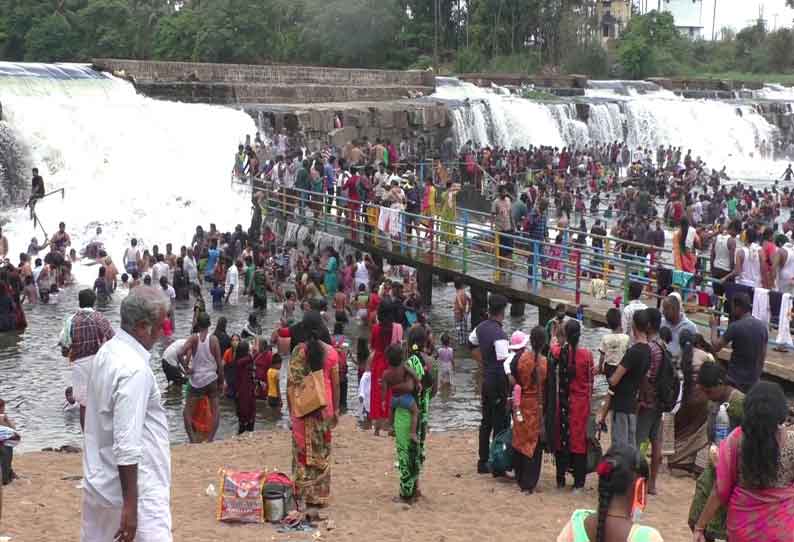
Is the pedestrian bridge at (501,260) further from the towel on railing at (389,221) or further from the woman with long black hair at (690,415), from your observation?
the woman with long black hair at (690,415)

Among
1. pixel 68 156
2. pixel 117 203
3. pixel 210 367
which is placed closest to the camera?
pixel 210 367

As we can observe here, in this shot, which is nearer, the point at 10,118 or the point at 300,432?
the point at 300,432

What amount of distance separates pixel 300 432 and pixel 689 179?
28.5m

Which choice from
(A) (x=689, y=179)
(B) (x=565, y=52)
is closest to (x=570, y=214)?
(A) (x=689, y=179)

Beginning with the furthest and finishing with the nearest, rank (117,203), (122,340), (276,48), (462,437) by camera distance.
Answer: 1. (276,48)
2. (117,203)
3. (462,437)
4. (122,340)

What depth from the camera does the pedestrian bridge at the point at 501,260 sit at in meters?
13.9

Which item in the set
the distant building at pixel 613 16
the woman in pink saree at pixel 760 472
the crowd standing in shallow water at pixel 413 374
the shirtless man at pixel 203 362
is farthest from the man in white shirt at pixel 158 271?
the distant building at pixel 613 16

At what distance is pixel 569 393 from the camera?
7.97 meters

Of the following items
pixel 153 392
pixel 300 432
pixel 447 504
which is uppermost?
pixel 153 392

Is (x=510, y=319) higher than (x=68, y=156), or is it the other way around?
(x=68, y=156)

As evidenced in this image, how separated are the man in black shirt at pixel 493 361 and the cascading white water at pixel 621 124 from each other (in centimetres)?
3012

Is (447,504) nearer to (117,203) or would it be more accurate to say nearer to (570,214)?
(117,203)

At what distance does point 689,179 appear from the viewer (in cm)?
3391

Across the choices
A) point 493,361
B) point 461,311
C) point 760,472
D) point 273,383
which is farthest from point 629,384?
point 461,311
